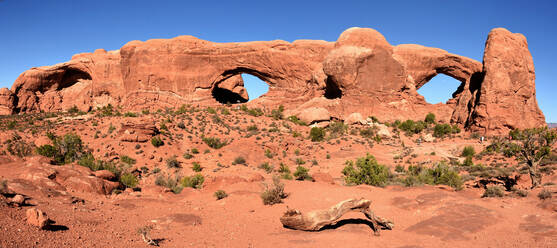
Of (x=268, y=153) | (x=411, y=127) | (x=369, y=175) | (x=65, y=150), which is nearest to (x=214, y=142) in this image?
(x=268, y=153)

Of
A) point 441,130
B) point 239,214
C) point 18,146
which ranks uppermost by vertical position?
point 441,130

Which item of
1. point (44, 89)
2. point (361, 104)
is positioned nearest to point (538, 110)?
point (361, 104)

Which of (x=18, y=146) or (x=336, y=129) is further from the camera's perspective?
(x=336, y=129)

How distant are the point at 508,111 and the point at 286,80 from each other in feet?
68.7

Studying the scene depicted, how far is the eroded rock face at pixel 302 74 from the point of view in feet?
106

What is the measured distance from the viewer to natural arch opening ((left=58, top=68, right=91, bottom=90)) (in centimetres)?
3975

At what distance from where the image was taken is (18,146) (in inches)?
809

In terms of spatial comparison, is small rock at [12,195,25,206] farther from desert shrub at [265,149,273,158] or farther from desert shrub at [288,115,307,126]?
desert shrub at [288,115,307,126]

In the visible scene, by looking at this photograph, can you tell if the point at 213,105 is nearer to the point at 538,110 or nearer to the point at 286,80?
the point at 286,80

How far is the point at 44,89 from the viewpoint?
39656 millimetres

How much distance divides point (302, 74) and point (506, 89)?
18.9m

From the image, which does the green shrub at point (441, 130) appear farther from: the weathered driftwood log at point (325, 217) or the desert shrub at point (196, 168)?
the weathered driftwood log at point (325, 217)

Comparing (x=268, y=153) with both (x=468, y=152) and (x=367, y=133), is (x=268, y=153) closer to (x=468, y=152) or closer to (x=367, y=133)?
(x=367, y=133)

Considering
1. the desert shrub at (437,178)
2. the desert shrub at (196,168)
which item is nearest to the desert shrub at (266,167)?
the desert shrub at (196,168)
